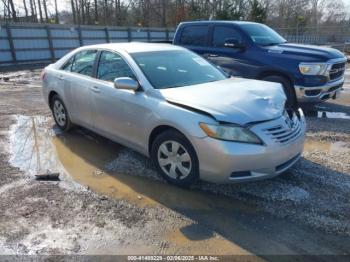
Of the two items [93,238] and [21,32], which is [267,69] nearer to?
[93,238]

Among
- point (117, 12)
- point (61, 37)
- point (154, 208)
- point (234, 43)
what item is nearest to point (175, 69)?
point (154, 208)

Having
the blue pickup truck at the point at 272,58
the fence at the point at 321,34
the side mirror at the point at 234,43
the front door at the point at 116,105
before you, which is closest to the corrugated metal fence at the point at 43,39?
the fence at the point at 321,34

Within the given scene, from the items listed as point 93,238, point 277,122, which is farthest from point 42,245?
point 277,122

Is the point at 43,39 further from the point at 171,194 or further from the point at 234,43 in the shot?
the point at 171,194

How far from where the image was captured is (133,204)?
12.6 feet

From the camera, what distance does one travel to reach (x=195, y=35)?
871 centimetres

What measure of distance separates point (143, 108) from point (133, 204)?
3.76 feet

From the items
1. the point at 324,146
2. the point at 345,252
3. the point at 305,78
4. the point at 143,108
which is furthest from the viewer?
the point at 305,78

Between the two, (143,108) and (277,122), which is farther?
(143,108)

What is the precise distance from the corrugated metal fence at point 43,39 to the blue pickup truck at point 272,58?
13.0m

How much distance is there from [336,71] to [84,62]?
5136 mm

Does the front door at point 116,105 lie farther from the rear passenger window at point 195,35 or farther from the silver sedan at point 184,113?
the rear passenger window at point 195,35

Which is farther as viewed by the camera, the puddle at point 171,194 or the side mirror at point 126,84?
the side mirror at point 126,84

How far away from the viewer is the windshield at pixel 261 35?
784 centimetres
